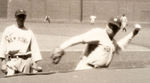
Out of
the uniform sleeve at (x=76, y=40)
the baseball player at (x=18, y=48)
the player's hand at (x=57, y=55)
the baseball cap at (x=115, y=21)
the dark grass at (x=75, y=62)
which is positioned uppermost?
the baseball cap at (x=115, y=21)

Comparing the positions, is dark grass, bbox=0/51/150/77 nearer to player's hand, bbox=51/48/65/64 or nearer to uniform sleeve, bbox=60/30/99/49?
uniform sleeve, bbox=60/30/99/49

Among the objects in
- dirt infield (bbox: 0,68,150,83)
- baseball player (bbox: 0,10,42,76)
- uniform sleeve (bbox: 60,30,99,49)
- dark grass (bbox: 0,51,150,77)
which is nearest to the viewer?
dirt infield (bbox: 0,68,150,83)

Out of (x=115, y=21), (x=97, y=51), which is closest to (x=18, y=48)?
(x=97, y=51)

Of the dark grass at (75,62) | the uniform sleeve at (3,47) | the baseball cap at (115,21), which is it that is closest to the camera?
the baseball cap at (115,21)

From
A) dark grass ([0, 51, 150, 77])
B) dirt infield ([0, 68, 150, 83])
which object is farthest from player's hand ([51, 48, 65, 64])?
dark grass ([0, 51, 150, 77])

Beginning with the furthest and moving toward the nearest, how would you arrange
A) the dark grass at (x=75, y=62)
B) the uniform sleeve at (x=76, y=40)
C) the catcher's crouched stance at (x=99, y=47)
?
1. the dark grass at (x=75, y=62)
2. the catcher's crouched stance at (x=99, y=47)
3. the uniform sleeve at (x=76, y=40)

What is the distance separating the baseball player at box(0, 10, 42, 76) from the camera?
6.73 metres

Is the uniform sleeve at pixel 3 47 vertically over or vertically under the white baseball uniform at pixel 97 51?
under

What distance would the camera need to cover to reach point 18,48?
6734 millimetres

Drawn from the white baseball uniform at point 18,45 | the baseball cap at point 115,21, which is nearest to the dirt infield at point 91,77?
the baseball cap at point 115,21

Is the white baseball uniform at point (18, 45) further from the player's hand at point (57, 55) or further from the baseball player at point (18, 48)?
the player's hand at point (57, 55)

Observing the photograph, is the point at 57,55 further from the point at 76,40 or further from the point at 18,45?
the point at 18,45

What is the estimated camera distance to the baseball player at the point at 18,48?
6.73m

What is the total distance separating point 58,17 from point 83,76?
2090 inches
